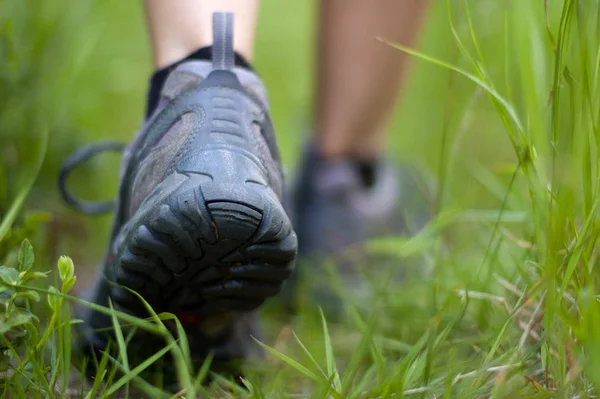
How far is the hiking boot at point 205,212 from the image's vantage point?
0.84m

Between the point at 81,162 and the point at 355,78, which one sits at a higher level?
the point at 355,78

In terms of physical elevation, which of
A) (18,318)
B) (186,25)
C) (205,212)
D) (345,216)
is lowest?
(345,216)

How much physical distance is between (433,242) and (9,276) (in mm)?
807

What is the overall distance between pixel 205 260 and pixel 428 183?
1.14 metres

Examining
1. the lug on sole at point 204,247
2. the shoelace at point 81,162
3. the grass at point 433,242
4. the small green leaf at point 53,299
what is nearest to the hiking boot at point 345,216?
the grass at point 433,242

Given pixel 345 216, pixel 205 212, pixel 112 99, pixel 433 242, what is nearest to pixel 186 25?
pixel 205 212

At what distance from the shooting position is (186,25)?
3.37ft

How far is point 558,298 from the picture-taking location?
783 mm

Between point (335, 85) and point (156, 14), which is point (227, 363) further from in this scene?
point (335, 85)

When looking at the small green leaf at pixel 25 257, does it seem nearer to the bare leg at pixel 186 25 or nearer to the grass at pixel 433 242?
the grass at pixel 433 242

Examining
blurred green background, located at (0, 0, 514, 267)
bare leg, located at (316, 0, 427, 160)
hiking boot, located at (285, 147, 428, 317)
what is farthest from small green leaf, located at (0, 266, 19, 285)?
bare leg, located at (316, 0, 427, 160)

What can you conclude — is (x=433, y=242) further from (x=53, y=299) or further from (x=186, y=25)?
(x=53, y=299)

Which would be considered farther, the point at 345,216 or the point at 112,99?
the point at 112,99

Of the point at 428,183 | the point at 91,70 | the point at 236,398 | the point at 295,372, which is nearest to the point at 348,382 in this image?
the point at 236,398
